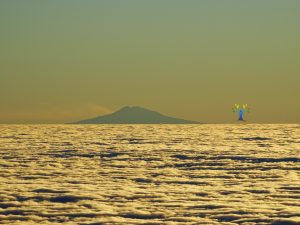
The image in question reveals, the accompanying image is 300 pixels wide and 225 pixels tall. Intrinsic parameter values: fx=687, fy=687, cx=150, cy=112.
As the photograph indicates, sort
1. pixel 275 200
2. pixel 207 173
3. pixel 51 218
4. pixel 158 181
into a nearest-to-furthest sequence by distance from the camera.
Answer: pixel 51 218
pixel 275 200
pixel 158 181
pixel 207 173

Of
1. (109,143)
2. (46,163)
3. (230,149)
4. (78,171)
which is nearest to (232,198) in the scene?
(78,171)

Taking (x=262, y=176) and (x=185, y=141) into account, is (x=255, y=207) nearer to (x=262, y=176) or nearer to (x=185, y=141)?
(x=262, y=176)

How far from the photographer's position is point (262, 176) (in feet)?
39.5

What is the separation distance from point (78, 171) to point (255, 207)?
516 centimetres

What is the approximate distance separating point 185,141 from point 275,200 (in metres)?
11.3

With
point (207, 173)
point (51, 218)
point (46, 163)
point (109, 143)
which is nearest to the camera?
point (51, 218)

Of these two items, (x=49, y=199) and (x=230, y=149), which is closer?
(x=49, y=199)

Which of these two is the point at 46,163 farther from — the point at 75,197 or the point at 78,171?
the point at 75,197

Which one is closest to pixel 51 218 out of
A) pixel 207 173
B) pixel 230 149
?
pixel 207 173

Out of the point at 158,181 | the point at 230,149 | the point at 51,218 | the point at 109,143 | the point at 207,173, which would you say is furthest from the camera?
the point at 109,143

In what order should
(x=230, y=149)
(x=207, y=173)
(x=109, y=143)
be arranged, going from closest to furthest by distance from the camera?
1. (x=207, y=173)
2. (x=230, y=149)
3. (x=109, y=143)

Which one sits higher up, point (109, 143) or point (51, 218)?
point (109, 143)

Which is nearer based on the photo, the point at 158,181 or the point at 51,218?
the point at 51,218

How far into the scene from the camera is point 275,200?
364 inches
